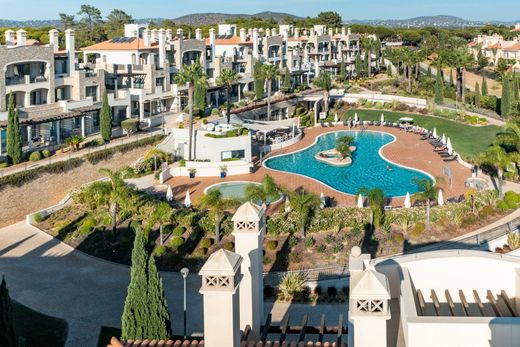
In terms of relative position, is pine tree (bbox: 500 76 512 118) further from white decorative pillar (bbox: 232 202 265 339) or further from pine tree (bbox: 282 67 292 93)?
white decorative pillar (bbox: 232 202 265 339)

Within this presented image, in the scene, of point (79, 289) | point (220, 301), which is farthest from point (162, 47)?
point (220, 301)

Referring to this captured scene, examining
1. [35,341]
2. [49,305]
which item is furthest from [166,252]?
[35,341]

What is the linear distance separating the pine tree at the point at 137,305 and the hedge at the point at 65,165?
806 inches

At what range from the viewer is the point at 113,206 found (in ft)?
104

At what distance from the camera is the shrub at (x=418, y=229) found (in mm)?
30188

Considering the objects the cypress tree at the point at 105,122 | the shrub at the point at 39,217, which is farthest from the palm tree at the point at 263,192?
the cypress tree at the point at 105,122

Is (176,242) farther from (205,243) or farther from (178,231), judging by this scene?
(205,243)

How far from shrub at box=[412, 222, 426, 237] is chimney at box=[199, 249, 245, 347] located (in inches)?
765

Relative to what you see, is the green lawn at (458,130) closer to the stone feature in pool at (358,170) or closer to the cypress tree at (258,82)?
the stone feature in pool at (358,170)

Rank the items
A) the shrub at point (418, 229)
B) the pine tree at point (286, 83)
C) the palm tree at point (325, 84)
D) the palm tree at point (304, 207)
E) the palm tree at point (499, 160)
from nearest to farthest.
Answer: the palm tree at point (304, 207) → the shrub at point (418, 229) → the palm tree at point (499, 160) → the palm tree at point (325, 84) → the pine tree at point (286, 83)

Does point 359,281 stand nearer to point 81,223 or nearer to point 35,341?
point 35,341

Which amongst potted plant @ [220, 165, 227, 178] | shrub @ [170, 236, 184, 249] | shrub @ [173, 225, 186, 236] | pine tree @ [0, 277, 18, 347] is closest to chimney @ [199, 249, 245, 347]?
pine tree @ [0, 277, 18, 347]

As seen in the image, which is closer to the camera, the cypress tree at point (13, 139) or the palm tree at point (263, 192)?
the palm tree at point (263, 192)

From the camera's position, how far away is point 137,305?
63.3 ft
